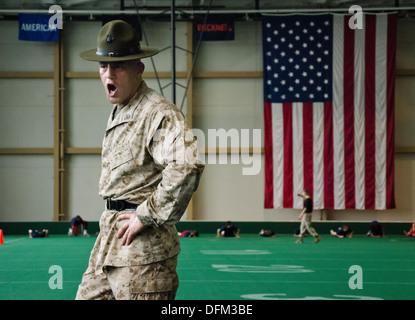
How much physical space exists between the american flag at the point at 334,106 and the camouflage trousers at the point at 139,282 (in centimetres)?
2395

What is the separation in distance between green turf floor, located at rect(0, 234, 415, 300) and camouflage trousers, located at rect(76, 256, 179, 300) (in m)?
6.06

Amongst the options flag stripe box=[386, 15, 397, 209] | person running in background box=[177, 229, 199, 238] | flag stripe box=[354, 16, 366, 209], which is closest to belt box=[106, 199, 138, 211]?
person running in background box=[177, 229, 199, 238]

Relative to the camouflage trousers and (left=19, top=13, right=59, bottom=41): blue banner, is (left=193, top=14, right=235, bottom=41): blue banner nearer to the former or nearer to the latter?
(left=19, top=13, right=59, bottom=41): blue banner

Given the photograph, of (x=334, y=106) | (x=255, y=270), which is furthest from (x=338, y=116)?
(x=255, y=270)

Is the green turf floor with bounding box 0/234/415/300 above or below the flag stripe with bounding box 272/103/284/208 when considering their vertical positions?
below

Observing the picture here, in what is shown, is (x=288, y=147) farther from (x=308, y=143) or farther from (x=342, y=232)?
(x=342, y=232)

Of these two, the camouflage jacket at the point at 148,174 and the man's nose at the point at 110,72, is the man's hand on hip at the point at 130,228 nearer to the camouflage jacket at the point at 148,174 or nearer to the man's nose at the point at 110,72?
the camouflage jacket at the point at 148,174

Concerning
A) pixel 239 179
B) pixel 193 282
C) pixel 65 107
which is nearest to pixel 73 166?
pixel 65 107

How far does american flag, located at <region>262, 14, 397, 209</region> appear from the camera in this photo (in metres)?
27.6

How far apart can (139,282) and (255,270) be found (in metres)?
10.4

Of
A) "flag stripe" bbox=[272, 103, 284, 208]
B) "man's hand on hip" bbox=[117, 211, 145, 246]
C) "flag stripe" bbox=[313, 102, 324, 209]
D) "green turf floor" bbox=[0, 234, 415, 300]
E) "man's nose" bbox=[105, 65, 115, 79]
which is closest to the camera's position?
"man's hand on hip" bbox=[117, 211, 145, 246]

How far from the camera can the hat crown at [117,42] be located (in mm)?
4262

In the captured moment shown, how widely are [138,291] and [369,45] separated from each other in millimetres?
25041
